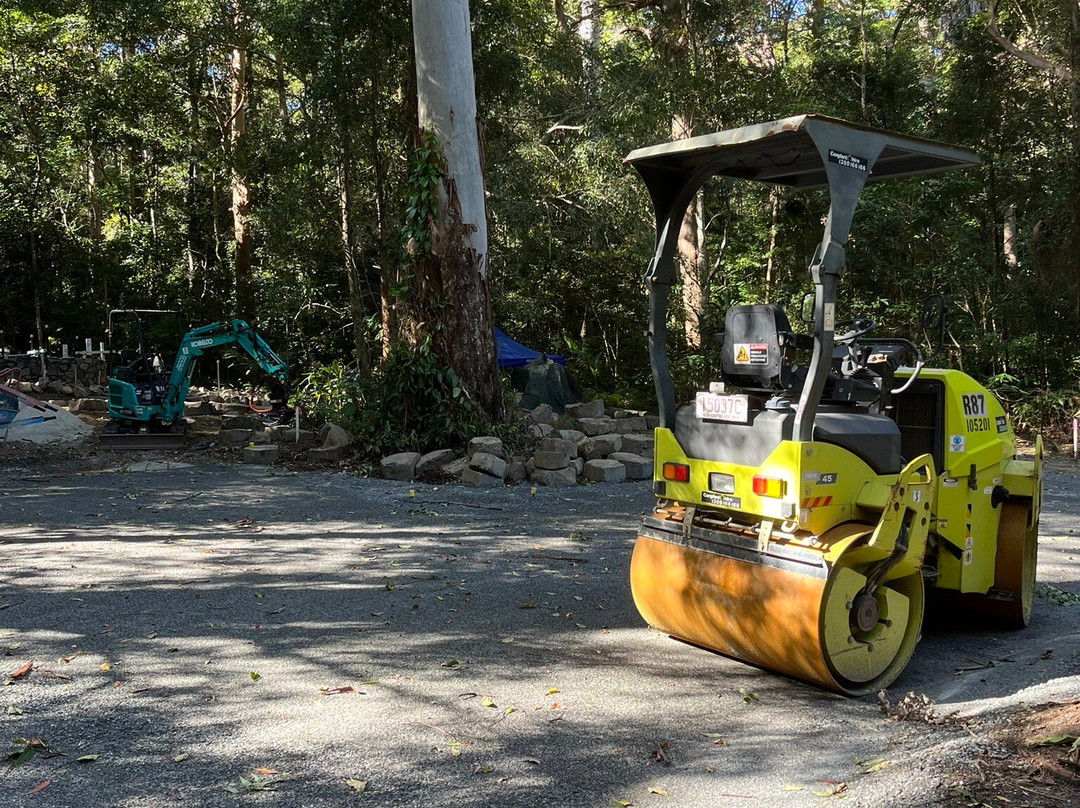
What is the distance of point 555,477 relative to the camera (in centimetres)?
1170

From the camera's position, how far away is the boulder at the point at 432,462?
11930 millimetres

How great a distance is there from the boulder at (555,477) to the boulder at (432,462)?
1106 millimetres

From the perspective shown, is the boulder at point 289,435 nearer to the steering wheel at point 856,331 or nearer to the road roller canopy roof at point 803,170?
the road roller canopy roof at point 803,170

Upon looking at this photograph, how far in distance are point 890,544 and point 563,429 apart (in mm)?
9634

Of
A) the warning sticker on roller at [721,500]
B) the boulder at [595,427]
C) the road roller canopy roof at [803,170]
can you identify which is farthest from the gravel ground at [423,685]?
the boulder at [595,427]

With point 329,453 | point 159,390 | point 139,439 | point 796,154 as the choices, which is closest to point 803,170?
point 796,154

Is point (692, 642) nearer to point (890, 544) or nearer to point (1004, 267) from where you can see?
point (890, 544)

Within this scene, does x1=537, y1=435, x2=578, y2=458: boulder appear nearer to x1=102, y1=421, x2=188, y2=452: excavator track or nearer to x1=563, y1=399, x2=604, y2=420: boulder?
x1=563, y1=399, x2=604, y2=420: boulder

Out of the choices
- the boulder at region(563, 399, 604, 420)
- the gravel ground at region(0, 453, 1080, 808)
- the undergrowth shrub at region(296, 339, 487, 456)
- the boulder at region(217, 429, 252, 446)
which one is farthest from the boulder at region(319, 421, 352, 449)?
the gravel ground at region(0, 453, 1080, 808)

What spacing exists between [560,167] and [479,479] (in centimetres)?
1322

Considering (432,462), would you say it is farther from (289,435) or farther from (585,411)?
(585,411)

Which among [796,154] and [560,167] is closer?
[796,154]

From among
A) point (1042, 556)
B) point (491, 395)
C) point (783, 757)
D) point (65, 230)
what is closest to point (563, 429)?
point (491, 395)

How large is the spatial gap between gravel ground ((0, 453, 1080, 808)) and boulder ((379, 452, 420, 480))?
311 centimetres
